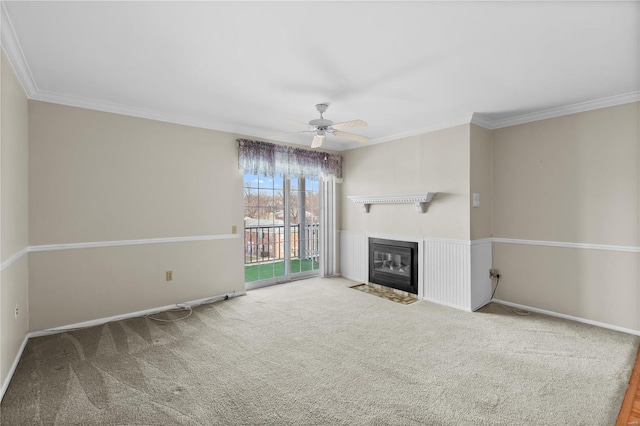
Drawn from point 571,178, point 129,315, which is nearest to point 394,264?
point 571,178

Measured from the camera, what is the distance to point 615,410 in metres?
2.07

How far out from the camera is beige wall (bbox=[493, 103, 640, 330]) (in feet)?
10.8

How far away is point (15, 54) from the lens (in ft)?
7.65

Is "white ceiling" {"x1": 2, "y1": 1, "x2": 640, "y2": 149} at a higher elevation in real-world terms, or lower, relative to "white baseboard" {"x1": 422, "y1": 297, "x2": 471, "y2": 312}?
higher

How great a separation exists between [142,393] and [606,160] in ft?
16.2

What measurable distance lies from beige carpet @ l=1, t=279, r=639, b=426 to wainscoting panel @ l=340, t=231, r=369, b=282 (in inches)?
64.4

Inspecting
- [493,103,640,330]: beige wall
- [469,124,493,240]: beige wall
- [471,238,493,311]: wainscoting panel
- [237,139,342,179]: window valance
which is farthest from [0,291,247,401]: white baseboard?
[493,103,640,330]: beige wall

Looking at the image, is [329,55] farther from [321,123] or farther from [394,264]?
[394,264]

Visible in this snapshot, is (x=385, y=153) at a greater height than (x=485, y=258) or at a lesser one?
greater

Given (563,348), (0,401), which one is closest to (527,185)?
(563,348)

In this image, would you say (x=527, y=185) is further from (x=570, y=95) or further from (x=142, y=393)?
(x=142, y=393)

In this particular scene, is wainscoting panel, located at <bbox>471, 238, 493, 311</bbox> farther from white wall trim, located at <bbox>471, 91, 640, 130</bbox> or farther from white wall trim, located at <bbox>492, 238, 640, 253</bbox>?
white wall trim, located at <bbox>471, 91, 640, 130</bbox>

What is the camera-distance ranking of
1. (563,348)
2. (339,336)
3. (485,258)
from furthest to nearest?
(485,258) < (339,336) < (563,348)

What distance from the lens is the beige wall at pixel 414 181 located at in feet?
13.5
